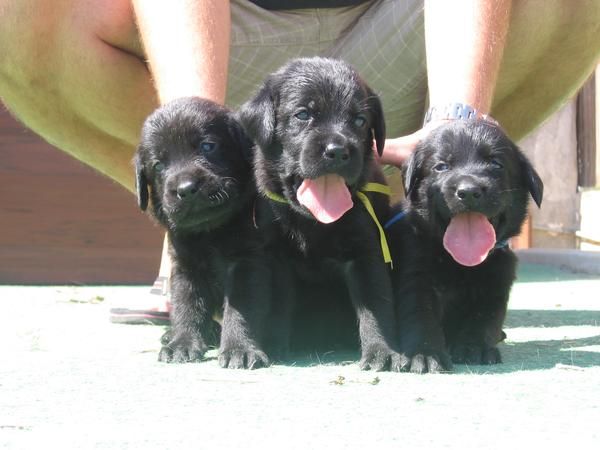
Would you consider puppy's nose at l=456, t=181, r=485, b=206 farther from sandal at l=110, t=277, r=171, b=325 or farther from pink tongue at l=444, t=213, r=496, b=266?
sandal at l=110, t=277, r=171, b=325

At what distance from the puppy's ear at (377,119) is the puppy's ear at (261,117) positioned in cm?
29

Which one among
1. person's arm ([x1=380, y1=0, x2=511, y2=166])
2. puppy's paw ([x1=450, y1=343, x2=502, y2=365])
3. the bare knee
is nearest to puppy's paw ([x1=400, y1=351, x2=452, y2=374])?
puppy's paw ([x1=450, y1=343, x2=502, y2=365])

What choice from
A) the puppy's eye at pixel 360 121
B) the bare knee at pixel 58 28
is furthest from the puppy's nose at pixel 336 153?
the bare knee at pixel 58 28

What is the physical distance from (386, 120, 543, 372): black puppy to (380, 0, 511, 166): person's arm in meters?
0.22

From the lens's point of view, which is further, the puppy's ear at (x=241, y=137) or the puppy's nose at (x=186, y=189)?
the puppy's ear at (x=241, y=137)

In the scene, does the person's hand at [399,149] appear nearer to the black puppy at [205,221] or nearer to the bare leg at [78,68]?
the black puppy at [205,221]

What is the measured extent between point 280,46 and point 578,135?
549 centimetres

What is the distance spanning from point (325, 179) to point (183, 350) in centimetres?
64

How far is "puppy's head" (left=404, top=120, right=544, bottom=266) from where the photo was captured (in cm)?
274

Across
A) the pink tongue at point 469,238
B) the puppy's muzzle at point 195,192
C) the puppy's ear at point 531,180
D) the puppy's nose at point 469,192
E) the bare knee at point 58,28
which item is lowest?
the pink tongue at point 469,238

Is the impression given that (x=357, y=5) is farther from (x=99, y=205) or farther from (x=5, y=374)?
(x=99, y=205)

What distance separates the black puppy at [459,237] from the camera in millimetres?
2730

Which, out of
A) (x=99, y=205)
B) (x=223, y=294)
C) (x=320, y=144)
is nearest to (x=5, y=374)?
(x=223, y=294)

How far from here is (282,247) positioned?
288 centimetres
